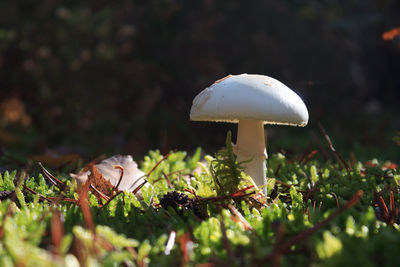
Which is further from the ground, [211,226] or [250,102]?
[250,102]

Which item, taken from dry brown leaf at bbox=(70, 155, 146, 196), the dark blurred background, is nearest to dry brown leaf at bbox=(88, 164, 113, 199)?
dry brown leaf at bbox=(70, 155, 146, 196)

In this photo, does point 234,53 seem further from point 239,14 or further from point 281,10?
point 281,10

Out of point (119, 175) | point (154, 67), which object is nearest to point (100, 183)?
point (119, 175)

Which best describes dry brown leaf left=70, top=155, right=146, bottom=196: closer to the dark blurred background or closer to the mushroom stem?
the mushroom stem

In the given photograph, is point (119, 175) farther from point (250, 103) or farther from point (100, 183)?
point (250, 103)

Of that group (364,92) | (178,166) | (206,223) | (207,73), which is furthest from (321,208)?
(364,92)
